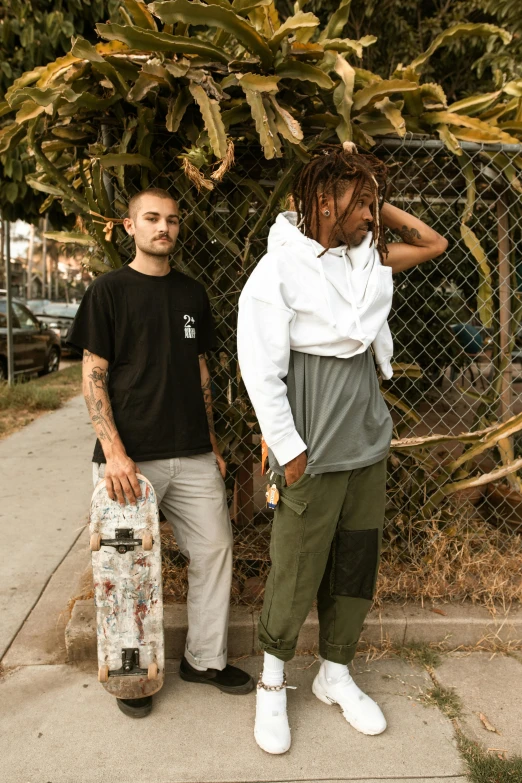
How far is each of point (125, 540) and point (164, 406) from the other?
0.53 m

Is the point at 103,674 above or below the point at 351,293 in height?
below

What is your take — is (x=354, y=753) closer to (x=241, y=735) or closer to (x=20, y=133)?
(x=241, y=735)

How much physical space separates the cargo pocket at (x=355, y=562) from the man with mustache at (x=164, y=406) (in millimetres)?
487

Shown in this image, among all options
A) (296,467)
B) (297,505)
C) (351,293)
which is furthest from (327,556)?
(351,293)

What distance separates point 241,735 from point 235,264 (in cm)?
207

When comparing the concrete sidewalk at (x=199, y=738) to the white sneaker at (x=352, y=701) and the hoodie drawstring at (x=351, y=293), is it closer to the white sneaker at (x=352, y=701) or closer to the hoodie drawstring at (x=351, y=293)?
the white sneaker at (x=352, y=701)

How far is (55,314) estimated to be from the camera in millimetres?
21000

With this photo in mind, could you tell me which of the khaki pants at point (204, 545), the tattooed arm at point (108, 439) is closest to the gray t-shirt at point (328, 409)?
the khaki pants at point (204, 545)

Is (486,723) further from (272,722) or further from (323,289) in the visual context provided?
(323,289)

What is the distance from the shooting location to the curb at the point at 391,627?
9.69 feet

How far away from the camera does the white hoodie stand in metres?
2.17

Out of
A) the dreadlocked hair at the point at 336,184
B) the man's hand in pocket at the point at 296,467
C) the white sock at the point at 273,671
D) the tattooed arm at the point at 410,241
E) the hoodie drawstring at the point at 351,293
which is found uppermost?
the dreadlocked hair at the point at 336,184

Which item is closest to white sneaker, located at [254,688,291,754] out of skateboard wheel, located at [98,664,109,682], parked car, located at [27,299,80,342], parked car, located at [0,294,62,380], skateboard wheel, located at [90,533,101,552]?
skateboard wheel, located at [98,664,109,682]

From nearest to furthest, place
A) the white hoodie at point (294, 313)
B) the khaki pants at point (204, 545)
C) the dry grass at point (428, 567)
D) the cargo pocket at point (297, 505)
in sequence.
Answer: the white hoodie at point (294, 313), the cargo pocket at point (297, 505), the khaki pants at point (204, 545), the dry grass at point (428, 567)
